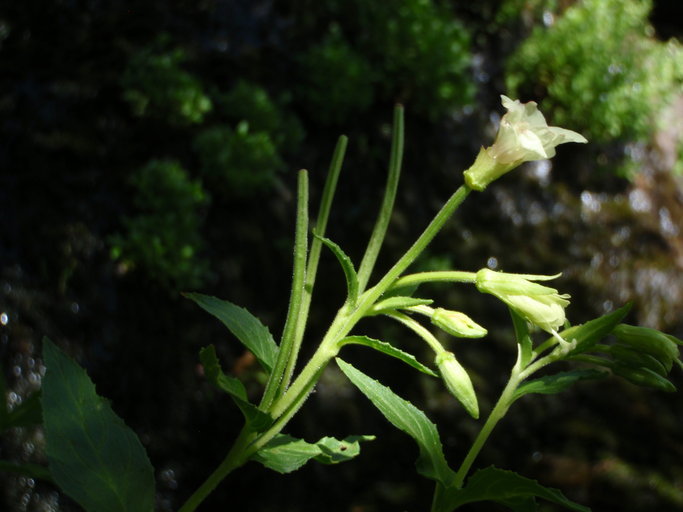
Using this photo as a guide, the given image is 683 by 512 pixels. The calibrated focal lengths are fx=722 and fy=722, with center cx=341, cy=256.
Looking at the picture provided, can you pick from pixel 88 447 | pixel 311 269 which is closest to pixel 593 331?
pixel 311 269

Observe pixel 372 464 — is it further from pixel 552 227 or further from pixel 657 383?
pixel 657 383

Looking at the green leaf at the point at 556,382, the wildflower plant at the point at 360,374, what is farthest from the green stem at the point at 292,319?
the green leaf at the point at 556,382

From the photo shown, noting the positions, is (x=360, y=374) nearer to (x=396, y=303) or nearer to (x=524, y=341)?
(x=396, y=303)

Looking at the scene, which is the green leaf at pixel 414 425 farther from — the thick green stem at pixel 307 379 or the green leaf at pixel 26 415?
the green leaf at pixel 26 415

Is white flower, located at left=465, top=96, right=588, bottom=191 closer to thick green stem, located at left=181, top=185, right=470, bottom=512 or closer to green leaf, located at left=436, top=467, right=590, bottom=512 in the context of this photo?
thick green stem, located at left=181, top=185, right=470, bottom=512

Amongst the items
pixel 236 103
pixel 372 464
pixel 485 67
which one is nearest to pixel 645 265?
pixel 485 67

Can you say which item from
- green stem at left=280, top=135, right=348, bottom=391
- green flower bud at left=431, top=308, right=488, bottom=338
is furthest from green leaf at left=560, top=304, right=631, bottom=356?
green stem at left=280, top=135, right=348, bottom=391

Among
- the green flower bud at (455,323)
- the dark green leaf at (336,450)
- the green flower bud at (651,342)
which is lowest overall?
the dark green leaf at (336,450)
